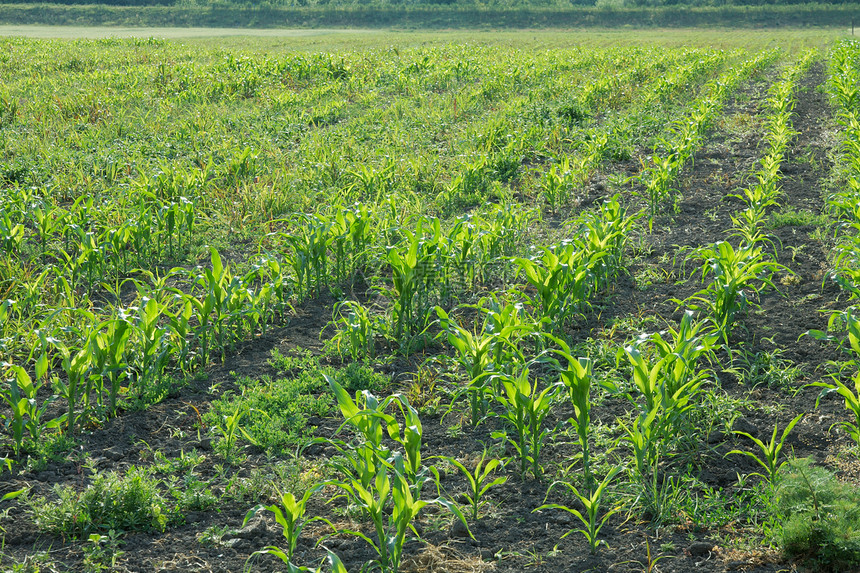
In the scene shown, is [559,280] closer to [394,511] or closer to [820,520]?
[820,520]

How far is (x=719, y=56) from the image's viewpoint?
19031 mm

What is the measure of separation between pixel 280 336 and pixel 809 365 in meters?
3.32

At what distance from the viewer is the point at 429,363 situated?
4.39 metres

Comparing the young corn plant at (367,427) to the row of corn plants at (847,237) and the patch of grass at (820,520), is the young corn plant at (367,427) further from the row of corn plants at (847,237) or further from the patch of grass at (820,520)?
the row of corn plants at (847,237)

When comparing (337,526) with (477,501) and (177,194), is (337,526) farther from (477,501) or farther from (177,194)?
(177,194)

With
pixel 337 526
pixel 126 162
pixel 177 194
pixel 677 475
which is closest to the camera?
pixel 337 526

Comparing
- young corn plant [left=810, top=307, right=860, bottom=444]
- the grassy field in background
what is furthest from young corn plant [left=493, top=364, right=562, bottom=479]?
the grassy field in background

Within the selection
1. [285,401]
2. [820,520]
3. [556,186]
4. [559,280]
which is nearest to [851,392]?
[820,520]

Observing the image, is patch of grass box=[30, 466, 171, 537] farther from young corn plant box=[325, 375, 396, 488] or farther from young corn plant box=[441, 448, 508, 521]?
young corn plant box=[441, 448, 508, 521]

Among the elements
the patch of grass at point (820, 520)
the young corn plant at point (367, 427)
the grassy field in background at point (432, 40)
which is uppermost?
the grassy field in background at point (432, 40)

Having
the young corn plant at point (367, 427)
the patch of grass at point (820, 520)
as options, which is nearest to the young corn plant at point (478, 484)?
the young corn plant at point (367, 427)

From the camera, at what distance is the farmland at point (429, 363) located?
2850mm

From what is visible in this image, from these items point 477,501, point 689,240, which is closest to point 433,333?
point 477,501

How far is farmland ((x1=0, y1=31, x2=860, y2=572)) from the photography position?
2.85m
